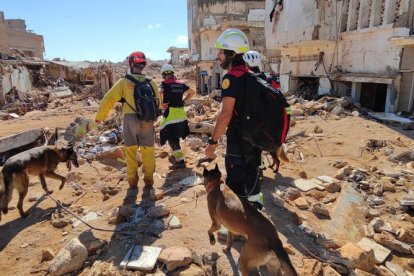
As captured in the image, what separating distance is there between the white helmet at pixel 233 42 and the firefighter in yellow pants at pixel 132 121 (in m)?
2.14

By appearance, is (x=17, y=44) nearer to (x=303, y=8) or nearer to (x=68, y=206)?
(x=303, y=8)

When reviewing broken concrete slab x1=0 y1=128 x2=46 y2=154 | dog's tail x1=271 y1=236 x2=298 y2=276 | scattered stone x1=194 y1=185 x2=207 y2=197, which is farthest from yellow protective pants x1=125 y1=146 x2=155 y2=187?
broken concrete slab x1=0 y1=128 x2=46 y2=154

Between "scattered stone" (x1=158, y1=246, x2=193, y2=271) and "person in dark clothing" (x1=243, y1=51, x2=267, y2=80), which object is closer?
"scattered stone" (x1=158, y1=246, x2=193, y2=271)

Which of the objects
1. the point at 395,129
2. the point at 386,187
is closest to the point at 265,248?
the point at 386,187

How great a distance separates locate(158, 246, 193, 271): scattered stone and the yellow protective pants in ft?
6.51

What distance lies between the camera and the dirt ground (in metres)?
3.23

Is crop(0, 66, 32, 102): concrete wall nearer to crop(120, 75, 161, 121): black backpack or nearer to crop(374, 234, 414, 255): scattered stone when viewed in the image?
crop(120, 75, 161, 121): black backpack

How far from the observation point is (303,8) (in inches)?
605

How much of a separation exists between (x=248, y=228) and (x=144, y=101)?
265 centimetres

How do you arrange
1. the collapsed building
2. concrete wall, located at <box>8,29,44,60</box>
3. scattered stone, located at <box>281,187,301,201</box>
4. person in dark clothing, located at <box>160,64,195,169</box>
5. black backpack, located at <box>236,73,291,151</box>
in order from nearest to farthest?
black backpack, located at <box>236,73,291,151</box> → scattered stone, located at <box>281,187,301,201</box> → person in dark clothing, located at <box>160,64,195,169</box> → concrete wall, located at <box>8,29,44,60</box> → the collapsed building

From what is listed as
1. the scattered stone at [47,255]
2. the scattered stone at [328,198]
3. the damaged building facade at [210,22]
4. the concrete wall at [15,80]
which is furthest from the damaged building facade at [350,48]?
the concrete wall at [15,80]

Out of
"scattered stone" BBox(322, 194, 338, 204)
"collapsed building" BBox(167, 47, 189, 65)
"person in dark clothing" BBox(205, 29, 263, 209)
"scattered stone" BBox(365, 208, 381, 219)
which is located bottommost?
"scattered stone" BBox(365, 208, 381, 219)

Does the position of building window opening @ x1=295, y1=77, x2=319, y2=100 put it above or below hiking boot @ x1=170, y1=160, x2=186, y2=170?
above

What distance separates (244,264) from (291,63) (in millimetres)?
17515
